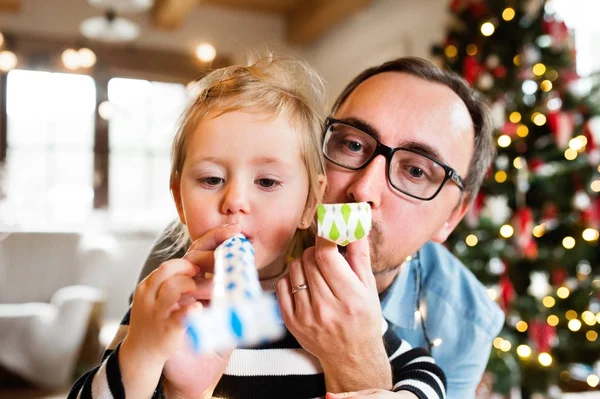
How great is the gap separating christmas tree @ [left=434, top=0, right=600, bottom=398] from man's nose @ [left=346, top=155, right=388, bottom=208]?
1766 millimetres

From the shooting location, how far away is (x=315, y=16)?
5707 millimetres

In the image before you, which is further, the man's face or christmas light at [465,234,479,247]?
christmas light at [465,234,479,247]

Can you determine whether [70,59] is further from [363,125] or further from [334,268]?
[334,268]

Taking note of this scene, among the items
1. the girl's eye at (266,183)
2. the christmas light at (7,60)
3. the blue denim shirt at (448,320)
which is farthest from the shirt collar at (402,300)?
the christmas light at (7,60)

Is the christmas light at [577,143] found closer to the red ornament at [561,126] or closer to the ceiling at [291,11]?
the red ornament at [561,126]

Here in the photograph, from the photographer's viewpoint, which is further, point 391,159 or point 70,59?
point 70,59

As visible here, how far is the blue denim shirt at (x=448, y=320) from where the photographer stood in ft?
4.51

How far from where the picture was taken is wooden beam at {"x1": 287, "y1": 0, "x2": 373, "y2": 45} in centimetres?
512

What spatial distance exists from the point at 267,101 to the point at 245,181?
17 cm

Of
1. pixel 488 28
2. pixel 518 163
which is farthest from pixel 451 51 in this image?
pixel 518 163

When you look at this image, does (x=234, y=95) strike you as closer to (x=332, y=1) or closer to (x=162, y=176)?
(x=332, y=1)

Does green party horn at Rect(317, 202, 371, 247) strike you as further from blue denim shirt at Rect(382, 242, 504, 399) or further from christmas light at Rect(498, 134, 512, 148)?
christmas light at Rect(498, 134, 512, 148)

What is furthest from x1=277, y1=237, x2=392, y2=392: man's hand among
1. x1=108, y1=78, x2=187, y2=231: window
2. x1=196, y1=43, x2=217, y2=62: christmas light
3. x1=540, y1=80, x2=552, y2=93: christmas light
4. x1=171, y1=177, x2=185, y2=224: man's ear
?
x1=196, y1=43, x2=217, y2=62: christmas light

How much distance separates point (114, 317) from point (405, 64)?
363cm
